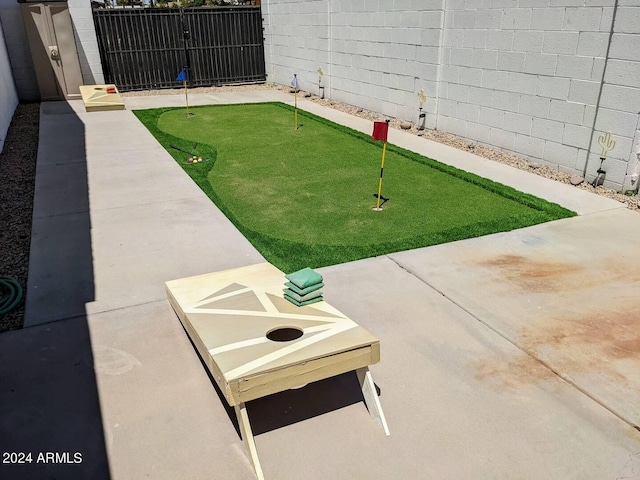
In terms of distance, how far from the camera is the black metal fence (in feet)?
50.2

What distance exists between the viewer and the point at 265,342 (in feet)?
10.2

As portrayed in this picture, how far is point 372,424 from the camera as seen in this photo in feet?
10.3

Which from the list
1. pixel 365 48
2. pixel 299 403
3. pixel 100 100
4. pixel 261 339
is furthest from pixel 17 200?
pixel 365 48

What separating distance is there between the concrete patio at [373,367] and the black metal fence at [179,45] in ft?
35.5

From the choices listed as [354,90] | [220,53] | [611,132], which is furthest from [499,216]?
[220,53]

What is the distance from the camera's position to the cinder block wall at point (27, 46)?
13.5m

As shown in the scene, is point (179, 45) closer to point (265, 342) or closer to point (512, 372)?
point (265, 342)

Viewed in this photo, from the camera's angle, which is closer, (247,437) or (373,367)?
(247,437)

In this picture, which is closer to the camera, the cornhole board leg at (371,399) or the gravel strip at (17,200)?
the cornhole board leg at (371,399)

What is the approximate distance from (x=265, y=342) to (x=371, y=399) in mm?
724

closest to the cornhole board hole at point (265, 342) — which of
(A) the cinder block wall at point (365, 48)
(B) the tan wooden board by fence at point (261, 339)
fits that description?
(B) the tan wooden board by fence at point (261, 339)

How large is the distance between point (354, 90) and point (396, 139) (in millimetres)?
3173

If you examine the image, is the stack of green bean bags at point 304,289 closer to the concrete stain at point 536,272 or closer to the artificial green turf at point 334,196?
the artificial green turf at point 334,196

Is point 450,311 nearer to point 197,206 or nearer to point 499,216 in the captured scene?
point 499,216
